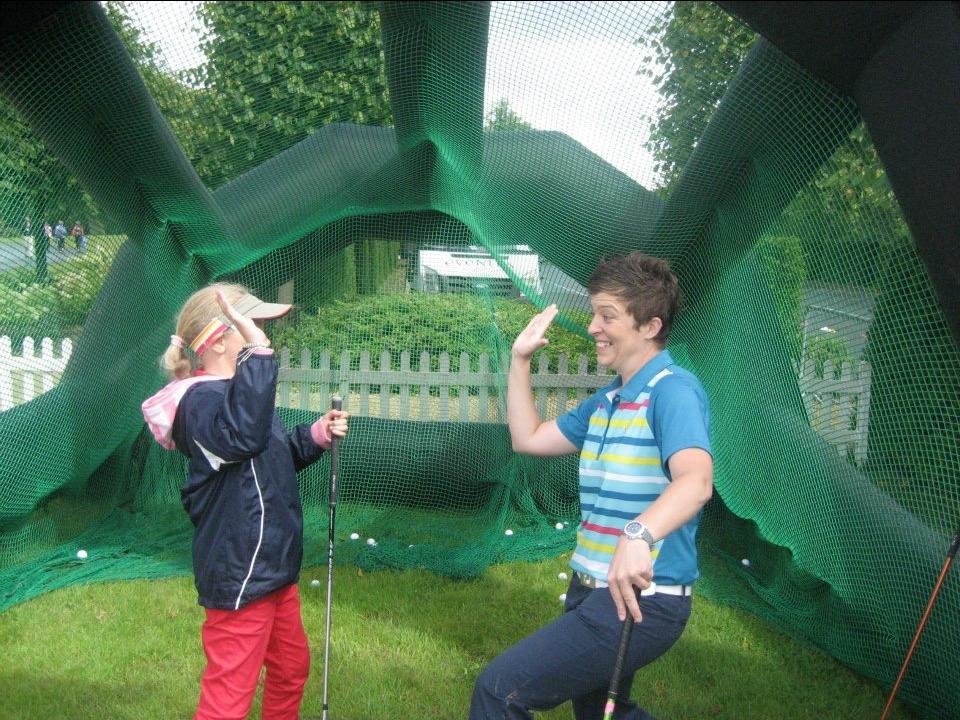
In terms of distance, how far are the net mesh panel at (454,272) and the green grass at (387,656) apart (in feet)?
0.72

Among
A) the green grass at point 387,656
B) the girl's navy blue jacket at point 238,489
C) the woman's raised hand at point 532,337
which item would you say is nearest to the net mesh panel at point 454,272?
the green grass at point 387,656

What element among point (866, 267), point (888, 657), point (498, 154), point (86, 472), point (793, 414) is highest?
point (498, 154)

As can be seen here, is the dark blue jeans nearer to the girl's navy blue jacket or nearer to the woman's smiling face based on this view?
the woman's smiling face

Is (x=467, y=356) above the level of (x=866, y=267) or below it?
below

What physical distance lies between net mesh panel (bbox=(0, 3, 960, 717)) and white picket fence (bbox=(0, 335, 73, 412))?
0.06 feet

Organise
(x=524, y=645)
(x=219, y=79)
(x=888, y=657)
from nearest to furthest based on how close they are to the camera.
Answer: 1. (x=524, y=645)
2. (x=219, y=79)
3. (x=888, y=657)

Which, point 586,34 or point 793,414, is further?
point 793,414

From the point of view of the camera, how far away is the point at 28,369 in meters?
4.79

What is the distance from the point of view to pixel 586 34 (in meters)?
3.51

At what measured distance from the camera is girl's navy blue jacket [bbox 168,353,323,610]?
2961 mm

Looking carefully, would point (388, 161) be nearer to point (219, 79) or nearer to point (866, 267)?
point (219, 79)

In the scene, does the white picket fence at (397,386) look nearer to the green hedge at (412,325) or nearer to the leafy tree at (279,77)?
the green hedge at (412,325)

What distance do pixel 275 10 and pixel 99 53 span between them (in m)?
0.68

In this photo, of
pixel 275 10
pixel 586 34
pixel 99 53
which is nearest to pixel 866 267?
pixel 586 34
